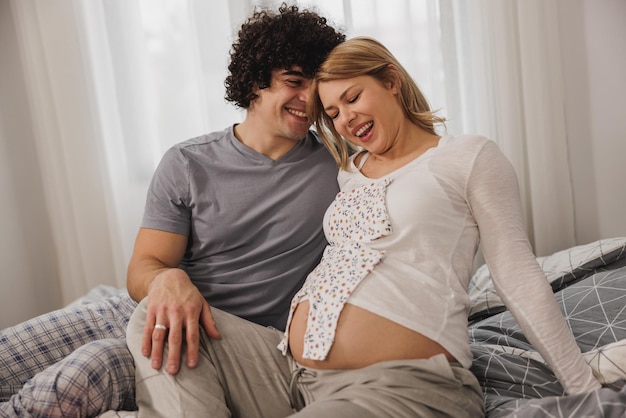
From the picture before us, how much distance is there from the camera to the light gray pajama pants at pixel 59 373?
1199 millimetres

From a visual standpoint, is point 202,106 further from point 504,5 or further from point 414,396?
point 414,396

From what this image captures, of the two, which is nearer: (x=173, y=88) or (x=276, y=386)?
(x=276, y=386)

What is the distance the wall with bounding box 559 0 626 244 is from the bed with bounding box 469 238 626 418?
64cm

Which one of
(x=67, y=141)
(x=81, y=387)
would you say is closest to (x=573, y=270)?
(x=81, y=387)

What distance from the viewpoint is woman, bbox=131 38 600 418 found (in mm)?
1182

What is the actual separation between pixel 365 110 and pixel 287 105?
0.29 metres

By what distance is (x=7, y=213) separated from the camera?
2.84 m

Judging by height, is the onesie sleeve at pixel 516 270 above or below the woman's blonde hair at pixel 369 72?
below

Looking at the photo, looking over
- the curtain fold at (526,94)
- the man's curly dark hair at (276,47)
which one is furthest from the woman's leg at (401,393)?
the curtain fold at (526,94)

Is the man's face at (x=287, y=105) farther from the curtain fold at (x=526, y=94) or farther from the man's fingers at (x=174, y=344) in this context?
the curtain fold at (x=526, y=94)

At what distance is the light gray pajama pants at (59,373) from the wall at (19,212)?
1.43m

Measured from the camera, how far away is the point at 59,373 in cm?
121

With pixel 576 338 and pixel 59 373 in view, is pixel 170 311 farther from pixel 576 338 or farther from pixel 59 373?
pixel 576 338

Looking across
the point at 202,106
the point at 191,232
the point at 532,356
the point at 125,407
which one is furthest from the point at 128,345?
the point at 202,106
